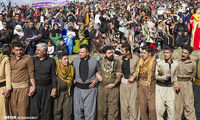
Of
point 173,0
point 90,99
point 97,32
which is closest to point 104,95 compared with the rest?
point 90,99

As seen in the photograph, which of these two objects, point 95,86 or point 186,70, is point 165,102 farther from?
point 95,86

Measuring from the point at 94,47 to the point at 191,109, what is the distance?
6217 millimetres

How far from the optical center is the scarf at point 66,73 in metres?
4.27

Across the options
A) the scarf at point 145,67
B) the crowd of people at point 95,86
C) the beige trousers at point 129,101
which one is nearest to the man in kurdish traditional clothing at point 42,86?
the crowd of people at point 95,86

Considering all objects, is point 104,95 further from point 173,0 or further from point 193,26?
point 173,0

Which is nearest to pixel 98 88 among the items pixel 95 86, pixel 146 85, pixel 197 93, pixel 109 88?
pixel 95 86

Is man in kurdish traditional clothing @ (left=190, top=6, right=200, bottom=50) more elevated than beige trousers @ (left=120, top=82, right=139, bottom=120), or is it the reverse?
man in kurdish traditional clothing @ (left=190, top=6, right=200, bottom=50)

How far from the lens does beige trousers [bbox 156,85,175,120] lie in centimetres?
429

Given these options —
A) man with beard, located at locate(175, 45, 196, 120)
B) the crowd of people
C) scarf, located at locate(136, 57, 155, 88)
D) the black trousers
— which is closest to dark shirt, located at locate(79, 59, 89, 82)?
the crowd of people

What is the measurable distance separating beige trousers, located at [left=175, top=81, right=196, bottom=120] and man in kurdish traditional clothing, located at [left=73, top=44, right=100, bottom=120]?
77.0 inches

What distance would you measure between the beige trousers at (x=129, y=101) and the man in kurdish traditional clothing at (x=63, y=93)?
48.3 inches

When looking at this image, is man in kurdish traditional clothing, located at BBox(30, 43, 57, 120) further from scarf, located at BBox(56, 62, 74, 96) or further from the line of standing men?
scarf, located at BBox(56, 62, 74, 96)

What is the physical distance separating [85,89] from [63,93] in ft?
1.67

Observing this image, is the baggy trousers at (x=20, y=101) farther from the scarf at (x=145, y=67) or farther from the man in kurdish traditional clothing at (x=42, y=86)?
the scarf at (x=145, y=67)
